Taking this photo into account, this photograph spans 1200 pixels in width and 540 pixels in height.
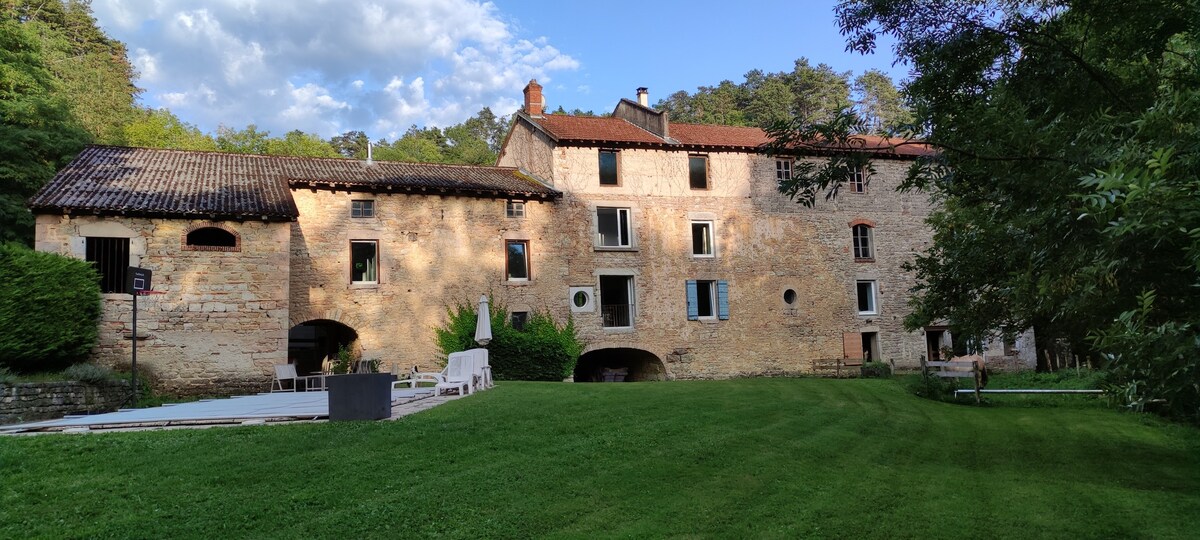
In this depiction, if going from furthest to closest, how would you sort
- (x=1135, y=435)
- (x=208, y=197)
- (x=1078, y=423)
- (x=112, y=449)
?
(x=208, y=197) → (x=1078, y=423) → (x=1135, y=435) → (x=112, y=449)

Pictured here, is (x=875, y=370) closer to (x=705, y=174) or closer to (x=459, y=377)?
(x=705, y=174)

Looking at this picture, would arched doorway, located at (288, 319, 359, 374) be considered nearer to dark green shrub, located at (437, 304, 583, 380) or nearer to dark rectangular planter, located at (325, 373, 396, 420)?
dark green shrub, located at (437, 304, 583, 380)

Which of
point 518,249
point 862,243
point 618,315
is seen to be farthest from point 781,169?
point 518,249

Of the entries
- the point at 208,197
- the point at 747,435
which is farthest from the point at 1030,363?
the point at 208,197

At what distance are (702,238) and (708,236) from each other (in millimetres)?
219

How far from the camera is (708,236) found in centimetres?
2486

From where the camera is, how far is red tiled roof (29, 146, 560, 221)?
16.8 metres

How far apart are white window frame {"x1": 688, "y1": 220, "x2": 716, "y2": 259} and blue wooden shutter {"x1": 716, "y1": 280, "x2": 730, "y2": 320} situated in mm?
1036

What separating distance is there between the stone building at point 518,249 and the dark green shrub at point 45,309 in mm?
891

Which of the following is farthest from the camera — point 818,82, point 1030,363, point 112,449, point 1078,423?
point 818,82

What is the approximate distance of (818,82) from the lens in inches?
2110

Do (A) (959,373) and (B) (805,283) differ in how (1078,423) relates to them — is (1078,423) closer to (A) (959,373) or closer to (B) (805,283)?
(A) (959,373)

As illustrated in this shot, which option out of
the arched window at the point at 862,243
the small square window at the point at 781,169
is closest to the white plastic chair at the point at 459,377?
the small square window at the point at 781,169

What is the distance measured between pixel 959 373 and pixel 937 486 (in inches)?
481
